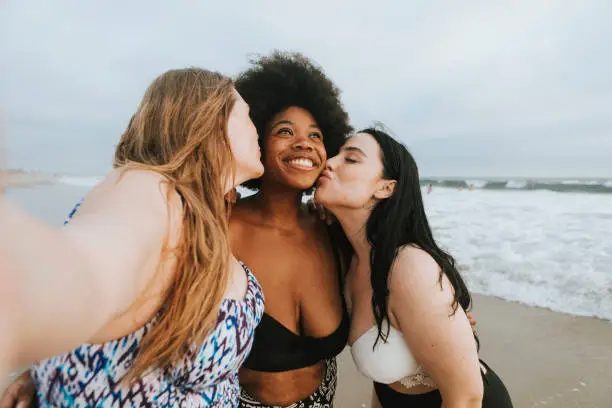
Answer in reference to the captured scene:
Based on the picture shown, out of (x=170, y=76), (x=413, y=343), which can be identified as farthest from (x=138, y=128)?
(x=413, y=343)

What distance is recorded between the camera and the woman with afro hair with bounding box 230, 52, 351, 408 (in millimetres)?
2213

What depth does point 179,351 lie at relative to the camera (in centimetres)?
139

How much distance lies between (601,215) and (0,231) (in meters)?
17.4

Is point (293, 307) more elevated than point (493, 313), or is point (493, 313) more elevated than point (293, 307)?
point (293, 307)

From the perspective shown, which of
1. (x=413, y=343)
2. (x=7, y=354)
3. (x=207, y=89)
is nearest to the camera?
(x=7, y=354)

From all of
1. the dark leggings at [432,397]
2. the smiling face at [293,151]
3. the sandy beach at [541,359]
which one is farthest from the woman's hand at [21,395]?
the sandy beach at [541,359]

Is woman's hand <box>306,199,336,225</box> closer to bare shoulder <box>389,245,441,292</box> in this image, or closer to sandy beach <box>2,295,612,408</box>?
bare shoulder <box>389,245,441,292</box>

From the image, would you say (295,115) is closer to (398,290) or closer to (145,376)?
(398,290)

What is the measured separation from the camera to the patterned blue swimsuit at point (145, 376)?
133 centimetres

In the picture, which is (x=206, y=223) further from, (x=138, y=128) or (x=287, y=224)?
(x=287, y=224)

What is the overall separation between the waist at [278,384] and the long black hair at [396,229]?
556 mm

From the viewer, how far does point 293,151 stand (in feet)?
8.59

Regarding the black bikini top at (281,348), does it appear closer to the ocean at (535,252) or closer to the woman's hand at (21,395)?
the woman's hand at (21,395)

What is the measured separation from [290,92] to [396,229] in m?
1.41
